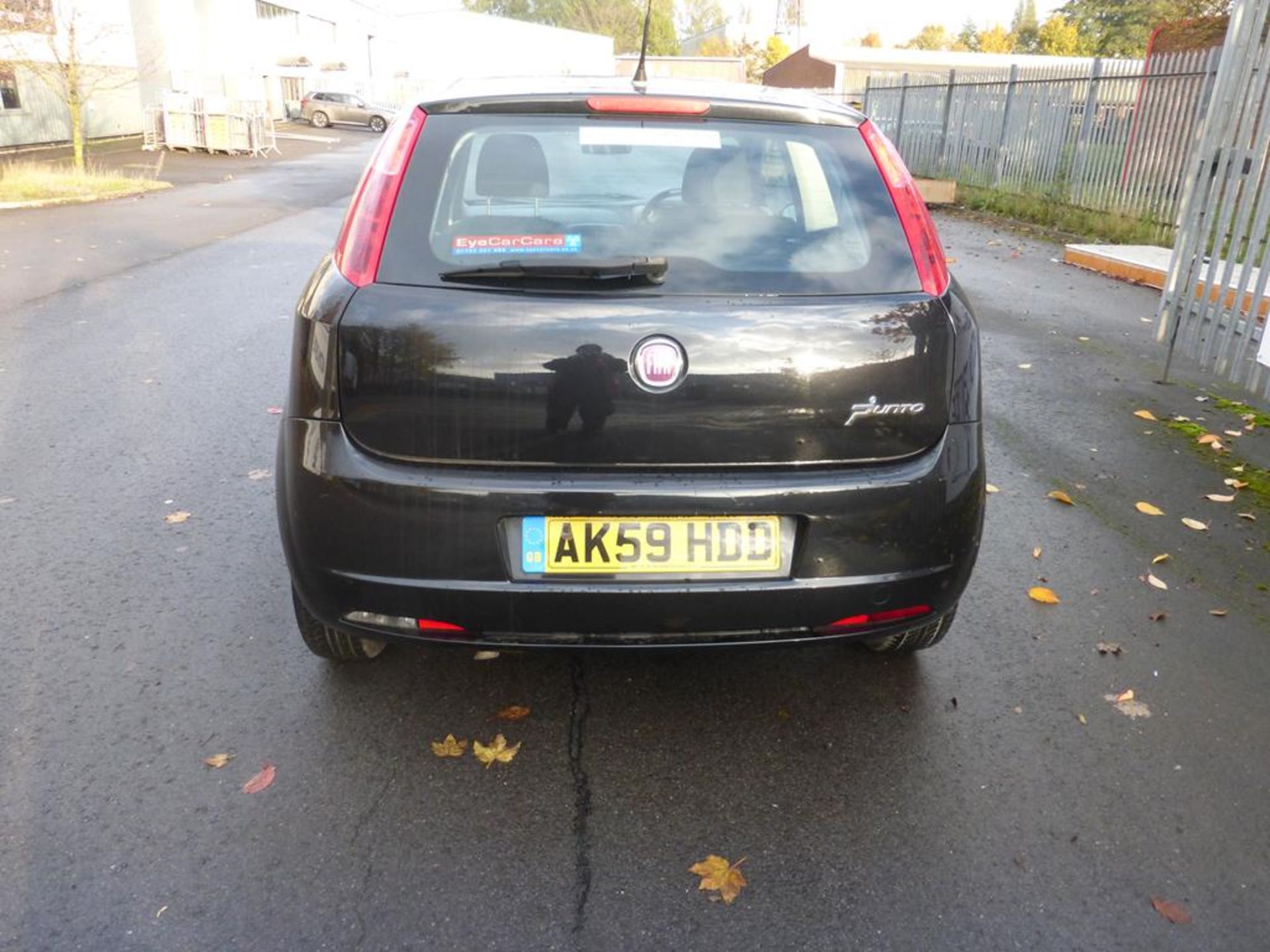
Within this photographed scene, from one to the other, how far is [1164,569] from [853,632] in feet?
6.85

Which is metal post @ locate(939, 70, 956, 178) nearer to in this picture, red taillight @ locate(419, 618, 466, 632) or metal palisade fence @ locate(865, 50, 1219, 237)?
metal palisade fence @ locate(865, 50, 1219, 237)

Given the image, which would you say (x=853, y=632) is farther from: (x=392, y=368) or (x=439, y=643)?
(x=392, y=368)

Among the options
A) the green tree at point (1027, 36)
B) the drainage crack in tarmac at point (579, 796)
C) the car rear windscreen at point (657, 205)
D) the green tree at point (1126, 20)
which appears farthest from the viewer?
the green tree at point (1027, 36)

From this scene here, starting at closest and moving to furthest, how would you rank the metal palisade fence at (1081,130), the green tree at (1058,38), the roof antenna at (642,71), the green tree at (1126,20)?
the roof antenna at (642,71), the metal palisade fence at (1081,130), the green tree at (1126,20), the green tree at (1058,38)

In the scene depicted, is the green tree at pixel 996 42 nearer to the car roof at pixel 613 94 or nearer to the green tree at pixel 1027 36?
the green tree at pixel 1027 36

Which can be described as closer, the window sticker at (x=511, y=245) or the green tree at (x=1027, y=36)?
the window sticker at (x=511, y=245)

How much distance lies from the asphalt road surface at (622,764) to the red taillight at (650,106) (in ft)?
4.64

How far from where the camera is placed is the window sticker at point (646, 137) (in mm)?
2637

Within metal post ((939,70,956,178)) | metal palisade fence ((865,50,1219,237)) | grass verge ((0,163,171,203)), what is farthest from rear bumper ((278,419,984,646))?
metal post ((939,70,956,178))

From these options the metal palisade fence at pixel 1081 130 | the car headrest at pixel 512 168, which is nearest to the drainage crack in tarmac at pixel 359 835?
the car headrest at pixel 512 168

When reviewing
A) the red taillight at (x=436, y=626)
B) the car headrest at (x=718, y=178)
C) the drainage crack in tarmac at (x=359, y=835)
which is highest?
the car headrest at (x=718, y=178)

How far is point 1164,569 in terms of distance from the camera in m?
4.02

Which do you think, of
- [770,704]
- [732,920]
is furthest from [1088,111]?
[732,920]

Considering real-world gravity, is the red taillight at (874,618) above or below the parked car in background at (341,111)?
above
